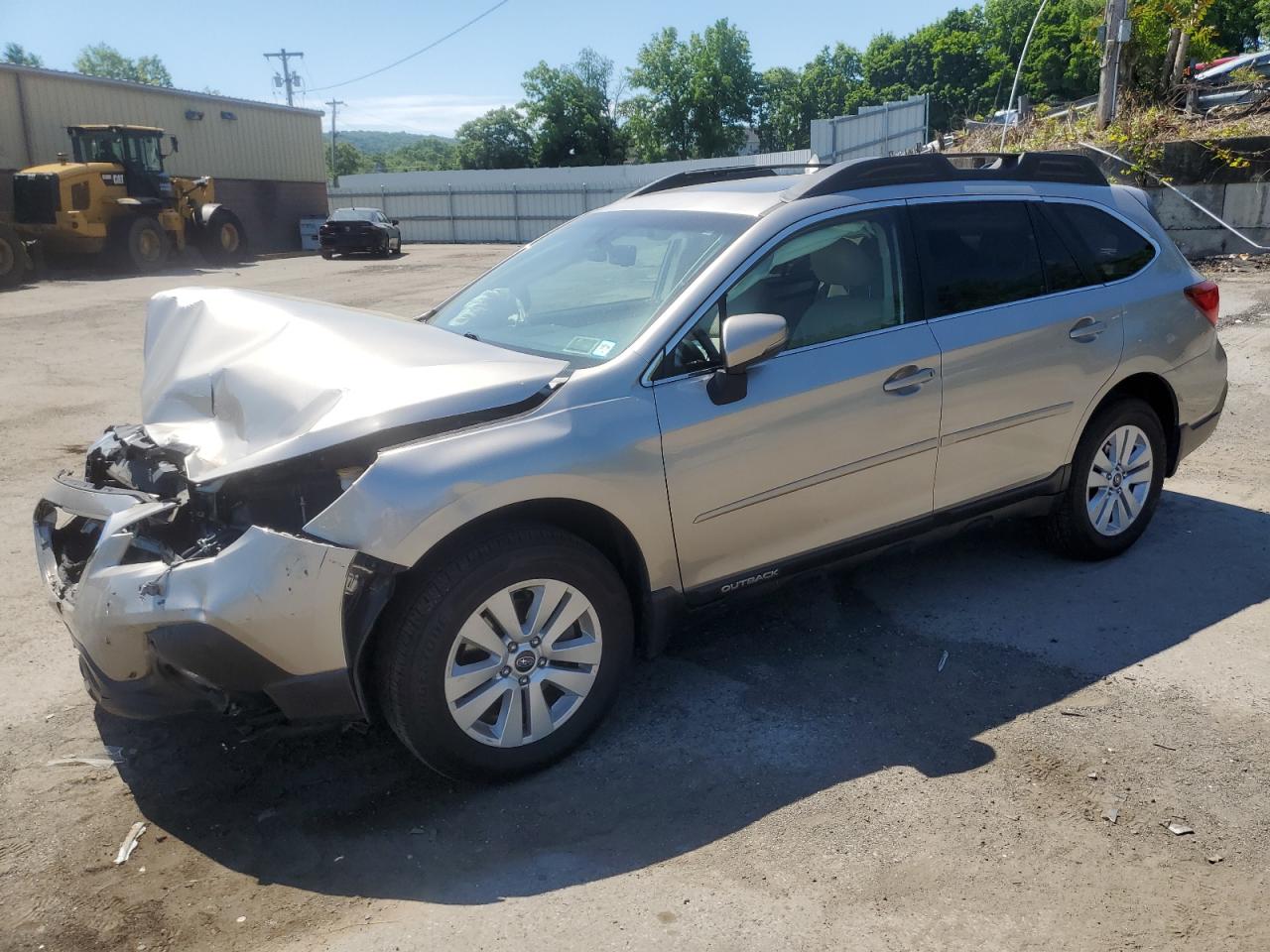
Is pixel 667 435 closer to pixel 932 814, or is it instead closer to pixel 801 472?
pixel 801 472

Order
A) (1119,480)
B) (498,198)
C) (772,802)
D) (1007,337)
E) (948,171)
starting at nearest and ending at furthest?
(772,802), (1007,337), (948,171), (1119,480), (498,198)

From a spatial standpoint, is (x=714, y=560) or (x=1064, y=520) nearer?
(x=714, y=560)

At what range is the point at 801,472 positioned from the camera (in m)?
3.87

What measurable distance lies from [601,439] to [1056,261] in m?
2.53

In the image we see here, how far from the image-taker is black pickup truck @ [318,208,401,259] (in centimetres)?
2942

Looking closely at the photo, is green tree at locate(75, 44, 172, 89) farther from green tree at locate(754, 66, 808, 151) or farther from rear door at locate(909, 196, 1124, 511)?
rear door at locate(909, 196, 1124, 511)

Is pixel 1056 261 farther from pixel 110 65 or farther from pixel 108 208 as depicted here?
pixel 110 65

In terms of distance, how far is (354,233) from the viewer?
96.6ft

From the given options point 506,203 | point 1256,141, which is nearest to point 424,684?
point 1256,141

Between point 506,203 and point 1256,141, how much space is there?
2924 cm

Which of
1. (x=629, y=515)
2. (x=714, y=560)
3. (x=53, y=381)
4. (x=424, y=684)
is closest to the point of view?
(x=424, y=684)

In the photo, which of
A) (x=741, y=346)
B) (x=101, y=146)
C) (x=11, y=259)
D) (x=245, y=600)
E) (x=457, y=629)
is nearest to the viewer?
(x=245, y=600)

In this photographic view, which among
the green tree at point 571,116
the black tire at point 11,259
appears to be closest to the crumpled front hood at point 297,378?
the black tire at point 11,259

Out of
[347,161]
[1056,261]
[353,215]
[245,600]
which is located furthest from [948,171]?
[347,161]
